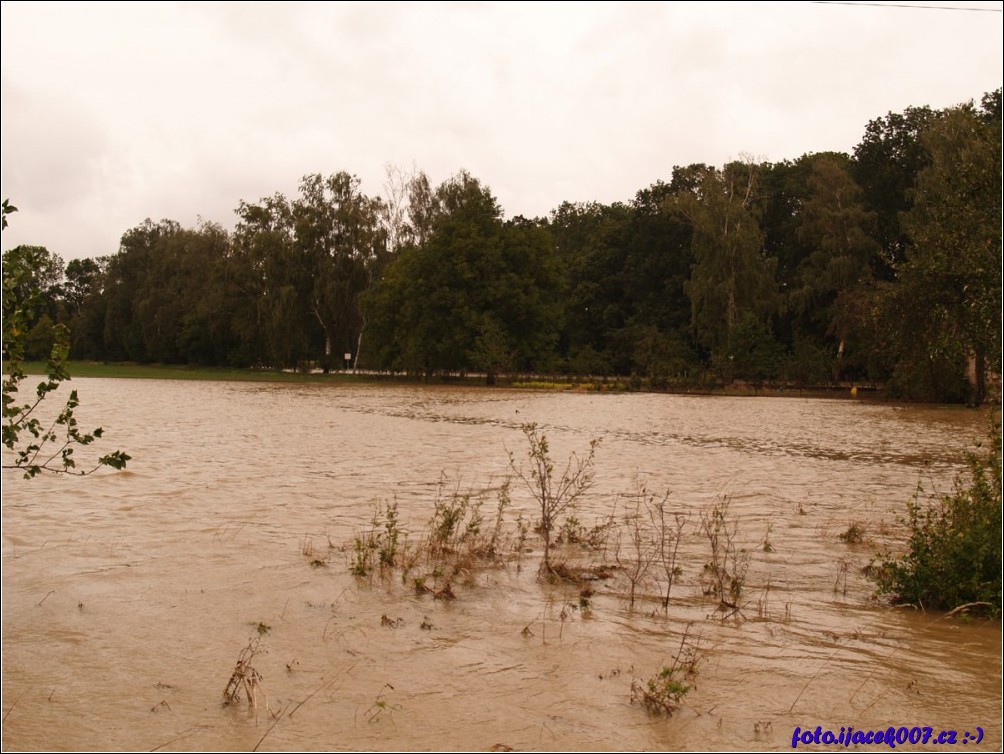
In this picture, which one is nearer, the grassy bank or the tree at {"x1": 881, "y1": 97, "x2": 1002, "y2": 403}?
the tree at {"x1": 881, "y1": 97, "x2": 1002, "y2": 403}

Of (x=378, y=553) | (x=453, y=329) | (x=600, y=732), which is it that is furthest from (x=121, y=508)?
(x=453, y=329)

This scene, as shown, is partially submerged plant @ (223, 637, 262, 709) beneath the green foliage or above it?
beneath

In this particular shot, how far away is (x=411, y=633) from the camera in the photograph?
22.4 ft

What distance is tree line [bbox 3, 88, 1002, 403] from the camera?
56.9 meters

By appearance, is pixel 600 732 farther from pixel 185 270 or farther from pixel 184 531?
pixel 185 270

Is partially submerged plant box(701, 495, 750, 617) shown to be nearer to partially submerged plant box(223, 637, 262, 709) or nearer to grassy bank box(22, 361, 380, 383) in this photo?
partially submerged plant box(223, 637, 262, 709)

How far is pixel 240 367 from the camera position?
79.2m

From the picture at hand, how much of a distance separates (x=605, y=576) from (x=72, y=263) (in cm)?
12936

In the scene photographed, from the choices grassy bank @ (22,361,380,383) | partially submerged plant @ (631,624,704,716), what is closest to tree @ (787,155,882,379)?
grassy bank @ (22,361,380,383)

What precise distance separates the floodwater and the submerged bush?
0.30 metres

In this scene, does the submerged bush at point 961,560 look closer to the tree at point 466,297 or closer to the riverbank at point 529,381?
the riverbank at point 529,381

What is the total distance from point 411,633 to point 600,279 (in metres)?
74.0

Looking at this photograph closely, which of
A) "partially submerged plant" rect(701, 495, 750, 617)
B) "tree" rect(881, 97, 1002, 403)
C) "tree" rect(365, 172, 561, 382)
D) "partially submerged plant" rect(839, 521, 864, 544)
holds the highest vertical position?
"tree" rect(365, 172, 561, 382)

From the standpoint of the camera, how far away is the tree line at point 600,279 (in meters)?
56.9
